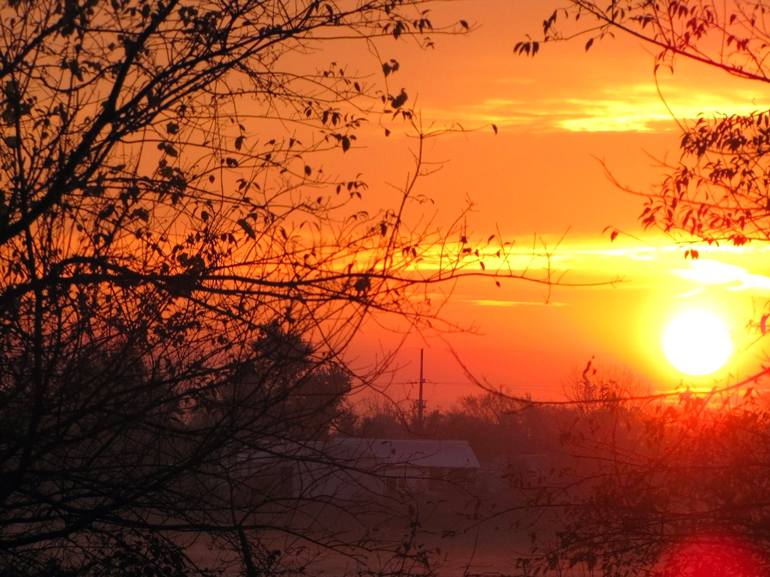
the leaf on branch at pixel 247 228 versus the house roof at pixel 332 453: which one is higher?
the leaf on branch at pixel 247 228

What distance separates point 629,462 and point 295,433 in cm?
630

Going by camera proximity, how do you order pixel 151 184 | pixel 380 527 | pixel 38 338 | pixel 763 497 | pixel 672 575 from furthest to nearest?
pixel 672 575 < pixel 763 497 < pixel 380 527 < pixel 151 184 < pixel 38 338

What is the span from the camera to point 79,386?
5160 mm

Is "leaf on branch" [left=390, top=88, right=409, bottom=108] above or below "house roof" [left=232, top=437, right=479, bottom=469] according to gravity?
above

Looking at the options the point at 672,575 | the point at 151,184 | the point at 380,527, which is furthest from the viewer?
the point at 672,575

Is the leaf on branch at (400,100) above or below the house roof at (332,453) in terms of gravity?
above

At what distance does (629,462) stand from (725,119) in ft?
12.4

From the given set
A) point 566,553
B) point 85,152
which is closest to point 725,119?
point 566,553

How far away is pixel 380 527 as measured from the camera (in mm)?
6312

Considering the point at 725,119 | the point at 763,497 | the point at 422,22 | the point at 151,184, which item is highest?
the point at 725,119

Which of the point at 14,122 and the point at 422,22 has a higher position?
the point at 422,22

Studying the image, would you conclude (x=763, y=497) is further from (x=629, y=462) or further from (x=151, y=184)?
(x=151, y=184)

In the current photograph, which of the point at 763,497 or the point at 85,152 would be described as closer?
the point at 85,152

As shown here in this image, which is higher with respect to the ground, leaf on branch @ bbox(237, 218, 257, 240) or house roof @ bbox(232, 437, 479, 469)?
leaf on branch @ bbox(237, 218, 257, 240)
